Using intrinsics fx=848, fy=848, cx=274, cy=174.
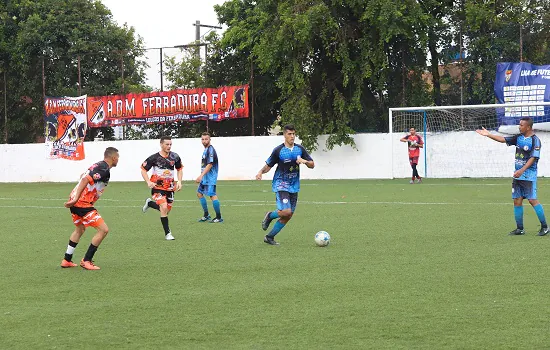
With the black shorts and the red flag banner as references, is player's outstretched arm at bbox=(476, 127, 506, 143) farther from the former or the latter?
the red flag banner

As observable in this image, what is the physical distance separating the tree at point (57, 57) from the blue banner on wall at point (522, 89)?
1562cm

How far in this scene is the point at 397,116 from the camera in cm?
3183

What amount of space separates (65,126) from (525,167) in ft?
88.9

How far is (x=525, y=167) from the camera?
1283 centimetres

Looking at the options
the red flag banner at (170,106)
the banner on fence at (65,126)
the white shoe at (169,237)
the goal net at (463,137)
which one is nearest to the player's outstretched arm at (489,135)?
the white shoe at (169,237)

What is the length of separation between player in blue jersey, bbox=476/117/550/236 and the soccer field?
1.01 ft

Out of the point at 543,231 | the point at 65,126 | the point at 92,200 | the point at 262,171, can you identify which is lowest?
the point at 543,231

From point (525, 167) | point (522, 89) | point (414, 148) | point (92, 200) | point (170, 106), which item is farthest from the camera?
point (170, 106)

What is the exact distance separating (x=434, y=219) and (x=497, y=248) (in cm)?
444

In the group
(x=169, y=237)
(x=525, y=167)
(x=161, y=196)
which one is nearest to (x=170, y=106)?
(x=161, y=196)

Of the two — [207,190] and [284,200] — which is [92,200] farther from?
[207,190]

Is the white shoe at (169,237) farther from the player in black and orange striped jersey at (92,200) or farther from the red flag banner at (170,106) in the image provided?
the red flag banner at (170,106)

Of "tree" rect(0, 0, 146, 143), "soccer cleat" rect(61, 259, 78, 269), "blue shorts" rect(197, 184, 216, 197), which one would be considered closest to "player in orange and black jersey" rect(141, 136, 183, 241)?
"blue shorts" rect(197, 184, 216, 197)

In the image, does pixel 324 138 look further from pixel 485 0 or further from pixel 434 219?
pixel 434 219
